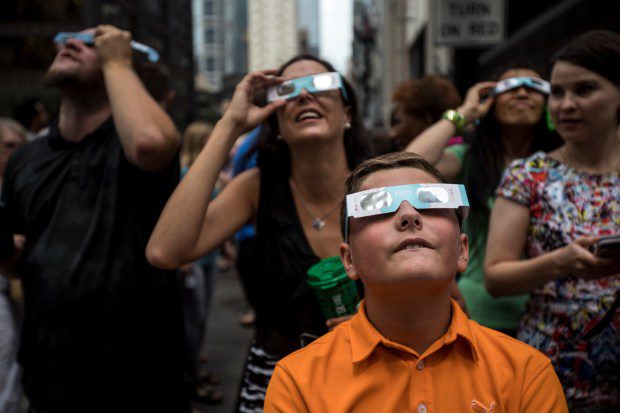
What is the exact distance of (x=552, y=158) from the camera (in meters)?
2.59

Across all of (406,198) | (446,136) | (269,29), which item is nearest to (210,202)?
(406,198)

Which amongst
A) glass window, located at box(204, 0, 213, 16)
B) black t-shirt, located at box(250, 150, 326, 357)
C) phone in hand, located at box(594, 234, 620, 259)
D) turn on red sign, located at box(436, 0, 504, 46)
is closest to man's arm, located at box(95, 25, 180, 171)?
black t-shirt, located at box(250, 150, 326, 357)

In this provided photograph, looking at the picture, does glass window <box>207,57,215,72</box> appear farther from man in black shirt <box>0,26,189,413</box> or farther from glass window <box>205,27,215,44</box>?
man in black shirt <box>0,26,189,413</box>

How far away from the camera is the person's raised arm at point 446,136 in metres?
3.21

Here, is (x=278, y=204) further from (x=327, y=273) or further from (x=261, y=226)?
(x=327, y=273)

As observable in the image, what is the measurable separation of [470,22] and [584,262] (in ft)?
20.6

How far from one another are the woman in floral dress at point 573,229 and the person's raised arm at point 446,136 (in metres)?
0.65

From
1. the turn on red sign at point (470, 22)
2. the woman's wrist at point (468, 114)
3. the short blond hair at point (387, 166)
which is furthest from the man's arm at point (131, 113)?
the turn on red sign at point (470, 22)

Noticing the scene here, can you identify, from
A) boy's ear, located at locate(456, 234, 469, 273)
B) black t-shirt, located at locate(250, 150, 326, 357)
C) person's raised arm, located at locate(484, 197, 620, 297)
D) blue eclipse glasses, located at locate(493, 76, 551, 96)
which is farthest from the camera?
blue eclipse glasses, located at locate(493, 76, 551, 96)

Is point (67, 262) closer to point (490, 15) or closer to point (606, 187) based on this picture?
point (606, 187)

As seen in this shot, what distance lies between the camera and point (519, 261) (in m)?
2.51

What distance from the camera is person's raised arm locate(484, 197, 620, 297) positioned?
88.2 inches

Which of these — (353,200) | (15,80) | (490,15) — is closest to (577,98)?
(353,200)

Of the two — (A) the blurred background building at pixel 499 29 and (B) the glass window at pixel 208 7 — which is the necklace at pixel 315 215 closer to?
(A) the blurred background building at pixel 499 29
